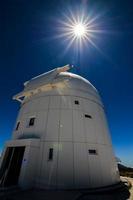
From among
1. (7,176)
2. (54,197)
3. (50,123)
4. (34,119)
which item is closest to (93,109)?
(50,123)

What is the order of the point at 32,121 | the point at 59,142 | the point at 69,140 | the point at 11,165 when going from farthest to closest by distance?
1. the point at 32,121
2. the point at 11,165
3. the point at 69,140
4. the point at 59,142

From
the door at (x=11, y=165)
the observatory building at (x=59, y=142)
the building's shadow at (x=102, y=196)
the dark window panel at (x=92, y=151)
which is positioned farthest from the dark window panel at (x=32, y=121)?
the building's shadow at (x=102, y=196)

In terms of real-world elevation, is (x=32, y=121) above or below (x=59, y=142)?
above

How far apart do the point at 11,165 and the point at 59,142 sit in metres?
3.98

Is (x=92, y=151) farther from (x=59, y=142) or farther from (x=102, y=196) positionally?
(x=102, y=196)

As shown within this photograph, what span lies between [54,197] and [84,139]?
3944 millimetres

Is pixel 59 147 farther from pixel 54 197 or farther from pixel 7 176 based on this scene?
pixel 7 176

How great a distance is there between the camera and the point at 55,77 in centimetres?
1194

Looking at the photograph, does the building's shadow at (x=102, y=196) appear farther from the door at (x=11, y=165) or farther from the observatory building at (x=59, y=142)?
the door at (x=11, y=165)

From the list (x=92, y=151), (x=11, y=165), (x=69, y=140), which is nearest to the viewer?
(x=69, y=140)

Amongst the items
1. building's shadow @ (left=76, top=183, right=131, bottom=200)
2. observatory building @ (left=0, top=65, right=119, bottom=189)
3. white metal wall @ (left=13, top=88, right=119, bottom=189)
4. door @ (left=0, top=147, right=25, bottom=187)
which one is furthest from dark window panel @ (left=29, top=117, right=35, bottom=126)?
building's shadow @ (left=76, top=183, right=131, bottom=200)

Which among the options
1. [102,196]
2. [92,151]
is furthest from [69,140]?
[102,196]

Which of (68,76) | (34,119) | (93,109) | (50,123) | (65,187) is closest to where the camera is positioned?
(65,187)

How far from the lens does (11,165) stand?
378 inches
